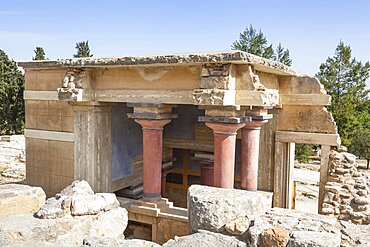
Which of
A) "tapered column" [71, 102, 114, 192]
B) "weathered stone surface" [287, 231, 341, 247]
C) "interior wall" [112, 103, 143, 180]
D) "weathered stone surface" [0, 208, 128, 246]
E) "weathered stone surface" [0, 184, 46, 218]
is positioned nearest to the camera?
"weathered stone surface" [287, 231, 341, 247]

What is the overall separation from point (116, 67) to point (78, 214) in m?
4.90

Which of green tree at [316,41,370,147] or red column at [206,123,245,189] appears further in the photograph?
green tree at [316,41,370,147]

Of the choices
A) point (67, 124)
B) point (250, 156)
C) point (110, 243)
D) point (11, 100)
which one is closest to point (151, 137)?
point (250, 156)

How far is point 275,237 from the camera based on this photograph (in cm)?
293

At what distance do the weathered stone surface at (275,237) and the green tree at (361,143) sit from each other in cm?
2633

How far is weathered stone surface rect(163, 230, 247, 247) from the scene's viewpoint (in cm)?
309

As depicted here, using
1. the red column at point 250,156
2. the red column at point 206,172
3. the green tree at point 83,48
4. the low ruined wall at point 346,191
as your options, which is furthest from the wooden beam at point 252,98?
the green tree at point 83,48

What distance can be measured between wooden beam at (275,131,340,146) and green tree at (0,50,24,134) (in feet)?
75.8

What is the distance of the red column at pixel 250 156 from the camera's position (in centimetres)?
A: 823

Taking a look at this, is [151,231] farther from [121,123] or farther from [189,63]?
[189,63]

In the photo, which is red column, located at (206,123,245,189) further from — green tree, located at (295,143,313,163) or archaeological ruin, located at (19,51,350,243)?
green tree, located at (295,143,313,163)

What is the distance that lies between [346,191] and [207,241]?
21.3 ft

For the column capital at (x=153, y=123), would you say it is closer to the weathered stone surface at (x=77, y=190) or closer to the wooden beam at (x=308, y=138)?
the wooden beam at (x=308, y=138)

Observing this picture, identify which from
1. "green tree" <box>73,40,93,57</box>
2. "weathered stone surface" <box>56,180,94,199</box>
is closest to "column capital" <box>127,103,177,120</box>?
"weathered stone surface" <box>56,180,94,199</box>
